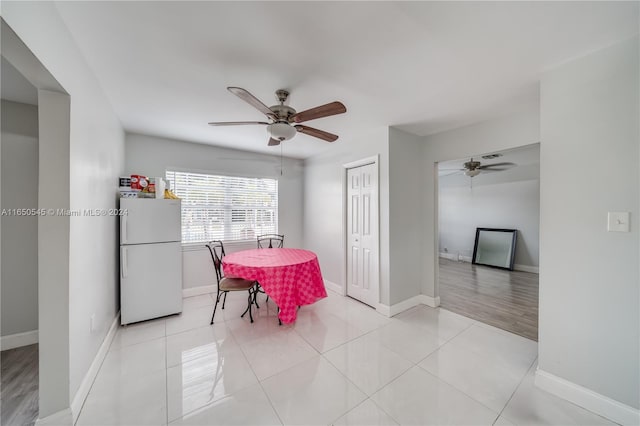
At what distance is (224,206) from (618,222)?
449cm

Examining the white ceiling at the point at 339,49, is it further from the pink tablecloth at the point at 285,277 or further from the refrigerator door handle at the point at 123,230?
the pink tablecloth at the point at 285,277

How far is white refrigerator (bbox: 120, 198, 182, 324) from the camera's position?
266 centimetres

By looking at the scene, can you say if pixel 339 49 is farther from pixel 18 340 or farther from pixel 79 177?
pixel 18 340

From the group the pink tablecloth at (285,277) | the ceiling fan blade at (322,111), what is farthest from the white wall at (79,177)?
the ceiling fan blade at (322,111)

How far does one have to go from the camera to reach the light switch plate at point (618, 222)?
148 centimetres

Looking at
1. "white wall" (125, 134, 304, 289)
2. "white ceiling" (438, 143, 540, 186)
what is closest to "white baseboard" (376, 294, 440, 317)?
"white wall" (125, 134, 304, 289)

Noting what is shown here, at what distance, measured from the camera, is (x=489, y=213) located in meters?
5.81

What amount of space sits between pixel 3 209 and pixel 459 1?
4104mm

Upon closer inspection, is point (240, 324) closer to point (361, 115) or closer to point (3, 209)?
point (3, 209)

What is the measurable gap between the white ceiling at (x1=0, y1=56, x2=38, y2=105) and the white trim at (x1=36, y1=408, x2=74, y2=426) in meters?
2.55

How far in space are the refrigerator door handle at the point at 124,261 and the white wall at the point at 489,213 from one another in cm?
725

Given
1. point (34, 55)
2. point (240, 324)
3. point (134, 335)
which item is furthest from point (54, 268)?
point (240, 324)

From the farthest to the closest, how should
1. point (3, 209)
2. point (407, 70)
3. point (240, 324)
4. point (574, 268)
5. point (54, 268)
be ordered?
point (240, 324)
point (3, 209)
point (407, 70)
point (574, 268)
point (54, 268)

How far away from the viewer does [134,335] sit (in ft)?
8.21
